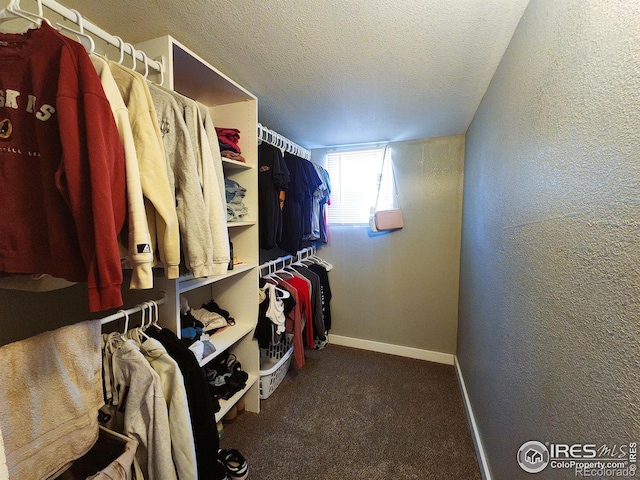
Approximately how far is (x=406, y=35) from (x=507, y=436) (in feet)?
5.69

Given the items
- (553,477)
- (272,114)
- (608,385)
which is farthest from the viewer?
(272,114)

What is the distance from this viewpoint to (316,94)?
1590 millimetres

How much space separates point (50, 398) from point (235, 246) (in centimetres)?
109

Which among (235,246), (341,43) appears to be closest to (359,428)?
(235,246)

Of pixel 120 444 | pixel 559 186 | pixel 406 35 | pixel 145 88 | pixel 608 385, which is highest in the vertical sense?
pixel 406 35

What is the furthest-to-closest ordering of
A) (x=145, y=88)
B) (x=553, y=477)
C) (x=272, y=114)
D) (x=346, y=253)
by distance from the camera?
(x=346, y=253)
(x=272, y=114)
(x=145, y=88)
(x=553, y=477)

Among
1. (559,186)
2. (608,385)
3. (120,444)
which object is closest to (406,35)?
(559,186)

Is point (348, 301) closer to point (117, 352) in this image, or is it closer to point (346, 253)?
point (346, 253)

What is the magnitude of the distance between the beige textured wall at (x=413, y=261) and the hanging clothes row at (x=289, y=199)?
1.64ft

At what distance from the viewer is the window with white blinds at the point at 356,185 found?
2.61 meters

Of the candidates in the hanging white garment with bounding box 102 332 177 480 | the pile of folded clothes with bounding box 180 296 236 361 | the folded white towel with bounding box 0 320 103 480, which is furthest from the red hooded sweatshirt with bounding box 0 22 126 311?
the pile of folded clothes with bounding box 180 296 236 361

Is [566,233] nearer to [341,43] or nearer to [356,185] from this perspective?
[341,43]

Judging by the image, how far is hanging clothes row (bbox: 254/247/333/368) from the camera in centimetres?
174

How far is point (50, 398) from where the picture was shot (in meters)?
0.77
